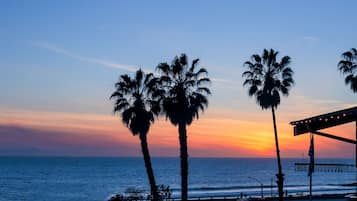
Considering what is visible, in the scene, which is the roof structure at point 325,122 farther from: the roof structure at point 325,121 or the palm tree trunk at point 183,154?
the palm tree trunk at point 183,154

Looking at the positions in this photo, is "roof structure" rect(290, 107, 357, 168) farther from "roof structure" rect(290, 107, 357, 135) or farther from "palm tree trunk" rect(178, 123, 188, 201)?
"palm tree trunk" rect(178, 123, 188, 201)

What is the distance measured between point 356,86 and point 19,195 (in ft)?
286

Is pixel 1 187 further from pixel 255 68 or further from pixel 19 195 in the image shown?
pixel 255 68

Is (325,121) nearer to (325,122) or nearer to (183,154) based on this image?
(325,122)

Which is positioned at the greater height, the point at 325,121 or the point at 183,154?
the point at 325,121

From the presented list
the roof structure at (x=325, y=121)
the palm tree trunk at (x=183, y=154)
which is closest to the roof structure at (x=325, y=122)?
the roof structure at (x=325, y=121)

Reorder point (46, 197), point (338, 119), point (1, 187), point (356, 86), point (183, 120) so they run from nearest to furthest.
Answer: point (338, 119), point (356, 86), point (183, 120), point (46, 197), point (1, 187)

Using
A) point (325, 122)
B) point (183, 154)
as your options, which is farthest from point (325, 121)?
point (183, 154)

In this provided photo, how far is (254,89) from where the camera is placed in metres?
39.6

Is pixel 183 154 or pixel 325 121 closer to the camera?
pixel 325 121

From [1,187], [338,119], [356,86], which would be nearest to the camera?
[338,119]

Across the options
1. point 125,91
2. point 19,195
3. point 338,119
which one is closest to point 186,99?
point 125,91

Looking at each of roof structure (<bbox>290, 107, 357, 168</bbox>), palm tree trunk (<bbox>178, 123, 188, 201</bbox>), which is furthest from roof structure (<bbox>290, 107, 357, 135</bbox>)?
palm tree trunk (<bbox>178, 123, 188, 201</bbox>)

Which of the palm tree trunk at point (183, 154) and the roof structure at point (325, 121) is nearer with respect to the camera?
the roof structure at point (325, 121)
